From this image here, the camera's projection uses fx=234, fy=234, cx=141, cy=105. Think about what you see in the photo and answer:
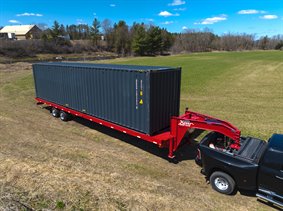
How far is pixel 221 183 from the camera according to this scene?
7398 mm

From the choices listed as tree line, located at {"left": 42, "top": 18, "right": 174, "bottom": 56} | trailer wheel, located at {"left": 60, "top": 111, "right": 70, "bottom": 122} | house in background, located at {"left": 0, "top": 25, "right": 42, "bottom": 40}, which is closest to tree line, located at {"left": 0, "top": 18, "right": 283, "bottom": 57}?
tree line, located at {"left": 42, "top": 18, "right": 174, "bottom": 56}

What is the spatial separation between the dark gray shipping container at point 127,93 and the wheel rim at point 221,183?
10.4 feet

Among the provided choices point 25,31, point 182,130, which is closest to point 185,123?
point 182,130

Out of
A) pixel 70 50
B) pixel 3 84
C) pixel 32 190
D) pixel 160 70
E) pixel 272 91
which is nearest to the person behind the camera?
pixel 32 190

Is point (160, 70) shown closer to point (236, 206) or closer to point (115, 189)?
point (115, 189)

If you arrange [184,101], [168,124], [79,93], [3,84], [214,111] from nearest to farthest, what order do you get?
[168,124], [79,93], [214,111], [184,101], [3,84]

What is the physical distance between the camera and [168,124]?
10375 mm

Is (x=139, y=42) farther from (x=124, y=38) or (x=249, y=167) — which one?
(x=249, y=167)

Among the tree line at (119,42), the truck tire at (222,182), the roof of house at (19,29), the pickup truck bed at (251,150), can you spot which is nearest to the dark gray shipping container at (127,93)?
the truck tire at (222,182)

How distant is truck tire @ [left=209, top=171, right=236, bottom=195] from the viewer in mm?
7121

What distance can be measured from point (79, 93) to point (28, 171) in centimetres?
518

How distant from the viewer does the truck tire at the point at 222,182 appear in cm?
712

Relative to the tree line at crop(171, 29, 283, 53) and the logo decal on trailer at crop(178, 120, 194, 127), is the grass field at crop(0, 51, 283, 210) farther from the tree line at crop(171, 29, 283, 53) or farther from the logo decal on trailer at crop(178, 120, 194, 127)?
the tree line at crop(171, 29, 283, 53)

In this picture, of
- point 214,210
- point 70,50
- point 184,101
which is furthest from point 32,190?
point 70,50
